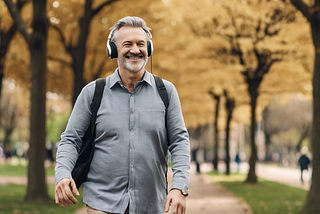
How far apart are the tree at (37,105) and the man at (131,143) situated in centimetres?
882

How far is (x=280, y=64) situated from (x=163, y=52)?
480 cm

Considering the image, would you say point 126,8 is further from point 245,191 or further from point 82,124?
point 82,124

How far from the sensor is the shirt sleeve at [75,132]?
2836 millimetres

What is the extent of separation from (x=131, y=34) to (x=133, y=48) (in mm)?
90

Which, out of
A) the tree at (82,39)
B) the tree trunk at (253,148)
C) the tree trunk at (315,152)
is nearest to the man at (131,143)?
the tree trunk at (315,152)

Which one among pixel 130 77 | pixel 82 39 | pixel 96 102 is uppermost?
pixel 82 39

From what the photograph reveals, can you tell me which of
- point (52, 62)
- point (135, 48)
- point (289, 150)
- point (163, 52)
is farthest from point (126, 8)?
point (289, 150)

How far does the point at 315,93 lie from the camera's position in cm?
980

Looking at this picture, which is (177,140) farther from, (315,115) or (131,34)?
(315,115)

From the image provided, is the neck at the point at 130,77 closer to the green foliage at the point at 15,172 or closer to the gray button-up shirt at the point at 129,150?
the gray button-up shirt at the point at 129,150

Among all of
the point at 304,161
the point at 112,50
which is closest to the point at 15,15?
the point at 112,50

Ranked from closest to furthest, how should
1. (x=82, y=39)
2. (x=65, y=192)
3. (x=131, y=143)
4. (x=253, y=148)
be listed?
(x=65, y=192) < (x=131, y=143) < (x=82, y=39) < (x=253, y=148)

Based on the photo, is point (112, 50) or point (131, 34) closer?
point (131, 34)

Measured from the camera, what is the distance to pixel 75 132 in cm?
291
